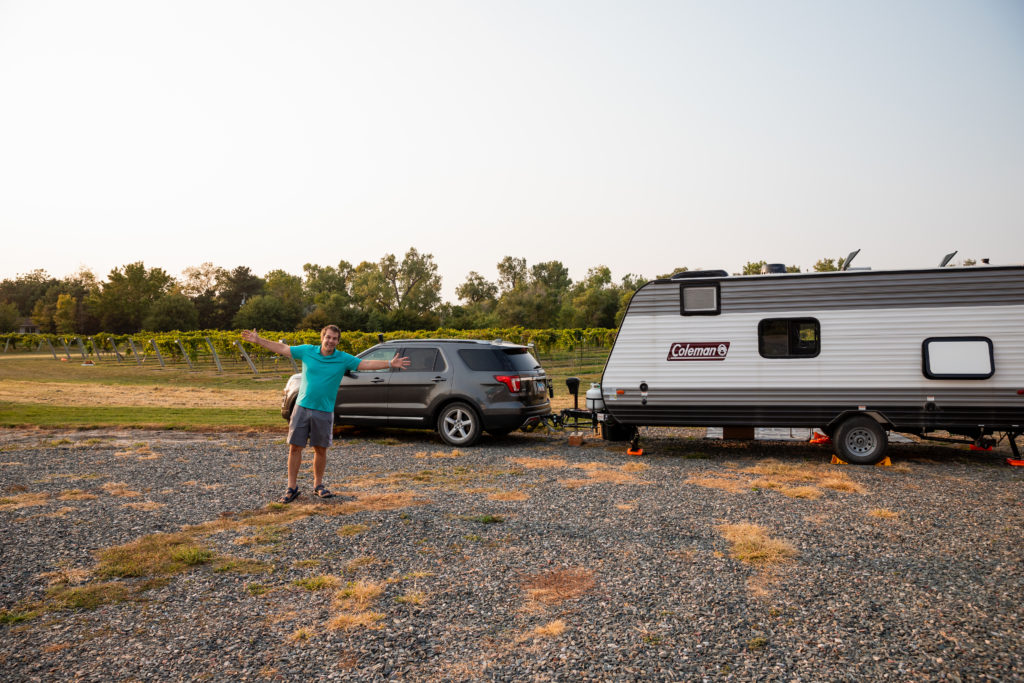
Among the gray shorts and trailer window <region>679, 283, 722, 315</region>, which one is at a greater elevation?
trailer window <region>679, 283, 722, 315</region>

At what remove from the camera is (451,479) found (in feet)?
27.4

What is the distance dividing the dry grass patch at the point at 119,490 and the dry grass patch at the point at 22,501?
0.57 m

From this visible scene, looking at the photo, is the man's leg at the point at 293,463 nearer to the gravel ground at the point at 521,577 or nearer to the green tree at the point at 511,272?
the gravel ground at the point at 521,577

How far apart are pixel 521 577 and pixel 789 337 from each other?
613 centimetres

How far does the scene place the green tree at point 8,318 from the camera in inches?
3563

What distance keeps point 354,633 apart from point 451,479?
169 inches

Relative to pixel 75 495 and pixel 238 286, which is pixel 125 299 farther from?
pixel 75 495

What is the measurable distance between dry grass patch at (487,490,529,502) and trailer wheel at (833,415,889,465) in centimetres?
469

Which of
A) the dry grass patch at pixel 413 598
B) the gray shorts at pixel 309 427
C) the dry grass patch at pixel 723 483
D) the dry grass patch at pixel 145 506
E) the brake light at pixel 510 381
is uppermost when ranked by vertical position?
the brake light at pixel 510 381

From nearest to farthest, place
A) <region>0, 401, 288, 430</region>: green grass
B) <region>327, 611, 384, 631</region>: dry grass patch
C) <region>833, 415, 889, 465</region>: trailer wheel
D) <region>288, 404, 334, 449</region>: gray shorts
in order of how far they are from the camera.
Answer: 1. <region>327, 611, 384, 631</region>: dry grass patch
2. <region>288, 404, 334, 449</region>: gray shorts
3. <region>833, 415, 889, 465</region>: trailer wheel
4. <region>0, 401, 288, 430</region>: green grass

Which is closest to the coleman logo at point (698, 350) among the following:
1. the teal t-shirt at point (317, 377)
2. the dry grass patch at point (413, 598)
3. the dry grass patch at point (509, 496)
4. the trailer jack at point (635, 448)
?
the trailer jack at point (635, 448)

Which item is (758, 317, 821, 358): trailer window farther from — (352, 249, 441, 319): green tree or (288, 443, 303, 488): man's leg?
(352, 249, 441, 319): green tree

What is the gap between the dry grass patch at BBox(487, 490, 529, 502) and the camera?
7.33m

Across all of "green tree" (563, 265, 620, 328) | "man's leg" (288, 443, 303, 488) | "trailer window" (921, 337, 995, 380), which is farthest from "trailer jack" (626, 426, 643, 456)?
"green tree" (563, 265, 620, 328)
